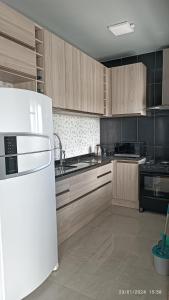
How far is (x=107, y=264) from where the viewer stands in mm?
1977

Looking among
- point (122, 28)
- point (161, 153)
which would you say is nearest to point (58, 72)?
point (122, 28)

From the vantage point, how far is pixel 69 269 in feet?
6.29

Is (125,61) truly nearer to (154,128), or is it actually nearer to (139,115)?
(139,115)

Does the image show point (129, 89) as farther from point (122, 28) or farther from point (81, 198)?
point (81, 198)

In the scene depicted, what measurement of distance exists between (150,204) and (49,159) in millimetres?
2049

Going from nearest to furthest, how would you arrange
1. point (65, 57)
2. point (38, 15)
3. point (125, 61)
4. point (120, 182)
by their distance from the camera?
point (38, 15)
point (65, 57)
point (120, 182)
point (125, 61)

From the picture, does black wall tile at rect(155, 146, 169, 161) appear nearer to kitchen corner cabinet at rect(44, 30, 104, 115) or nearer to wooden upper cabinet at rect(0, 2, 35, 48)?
kitchen corner cabinet at rect(44, 30, 104, 115)

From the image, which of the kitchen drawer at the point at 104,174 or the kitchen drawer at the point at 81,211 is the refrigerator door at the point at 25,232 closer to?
the kitchen drawer at the point at 81,211

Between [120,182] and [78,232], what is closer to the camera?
[78,232]

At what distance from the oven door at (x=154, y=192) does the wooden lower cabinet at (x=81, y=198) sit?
0.54 metres

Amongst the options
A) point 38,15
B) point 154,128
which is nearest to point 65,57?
point 38,15

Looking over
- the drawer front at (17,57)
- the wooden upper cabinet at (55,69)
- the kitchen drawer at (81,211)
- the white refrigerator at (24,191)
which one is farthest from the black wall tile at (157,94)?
the white refrigerator at (24,191)

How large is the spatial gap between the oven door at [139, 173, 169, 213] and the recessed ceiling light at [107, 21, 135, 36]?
1.97 m

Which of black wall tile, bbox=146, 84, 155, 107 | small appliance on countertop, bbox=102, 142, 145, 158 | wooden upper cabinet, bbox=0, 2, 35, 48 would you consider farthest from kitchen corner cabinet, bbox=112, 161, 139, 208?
wooden upper cabinet, bbox=0, 2, 35, 48
